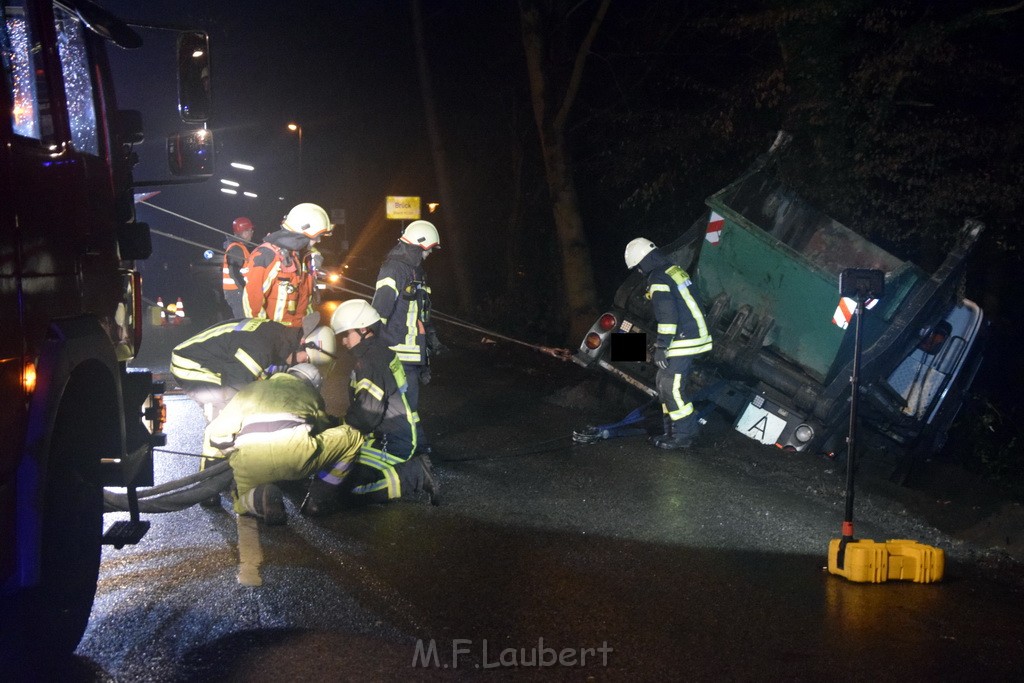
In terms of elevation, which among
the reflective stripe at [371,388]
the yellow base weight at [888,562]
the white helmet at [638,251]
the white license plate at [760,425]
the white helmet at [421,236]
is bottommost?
the white license plate at [760,425]

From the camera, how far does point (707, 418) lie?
29.5 feet

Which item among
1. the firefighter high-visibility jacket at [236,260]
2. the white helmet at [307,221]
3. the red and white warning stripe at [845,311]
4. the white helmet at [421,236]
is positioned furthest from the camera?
the firefighter high-visibility jacket at [236,260]

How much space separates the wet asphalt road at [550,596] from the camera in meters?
4.07

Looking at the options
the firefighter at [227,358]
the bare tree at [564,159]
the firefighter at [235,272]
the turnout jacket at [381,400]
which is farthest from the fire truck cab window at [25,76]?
the bare tree at [564,159]

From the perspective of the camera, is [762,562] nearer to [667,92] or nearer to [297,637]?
[297,637]

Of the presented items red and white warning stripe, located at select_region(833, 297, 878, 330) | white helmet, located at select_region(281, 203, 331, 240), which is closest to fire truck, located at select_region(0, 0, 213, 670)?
white helmet, located at select_region(281, 203, 331, 240)

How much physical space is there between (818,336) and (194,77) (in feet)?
17.4

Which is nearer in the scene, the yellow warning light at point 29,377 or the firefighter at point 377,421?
the yellow warning light at point 29,377

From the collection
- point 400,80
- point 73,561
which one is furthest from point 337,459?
point 400,80

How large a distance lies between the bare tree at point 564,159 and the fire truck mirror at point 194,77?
936 cm

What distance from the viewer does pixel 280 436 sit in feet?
18.9

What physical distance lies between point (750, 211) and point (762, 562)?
401 centimetres

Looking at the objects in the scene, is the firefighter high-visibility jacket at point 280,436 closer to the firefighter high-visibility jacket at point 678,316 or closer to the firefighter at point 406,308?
the firefighter at point 406,308

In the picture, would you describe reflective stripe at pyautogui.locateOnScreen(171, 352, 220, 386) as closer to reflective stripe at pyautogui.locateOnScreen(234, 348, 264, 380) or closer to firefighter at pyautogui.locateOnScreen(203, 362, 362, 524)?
reflective stripe at pyautogui.locateOnScreen(234, 348, 264, 380)
